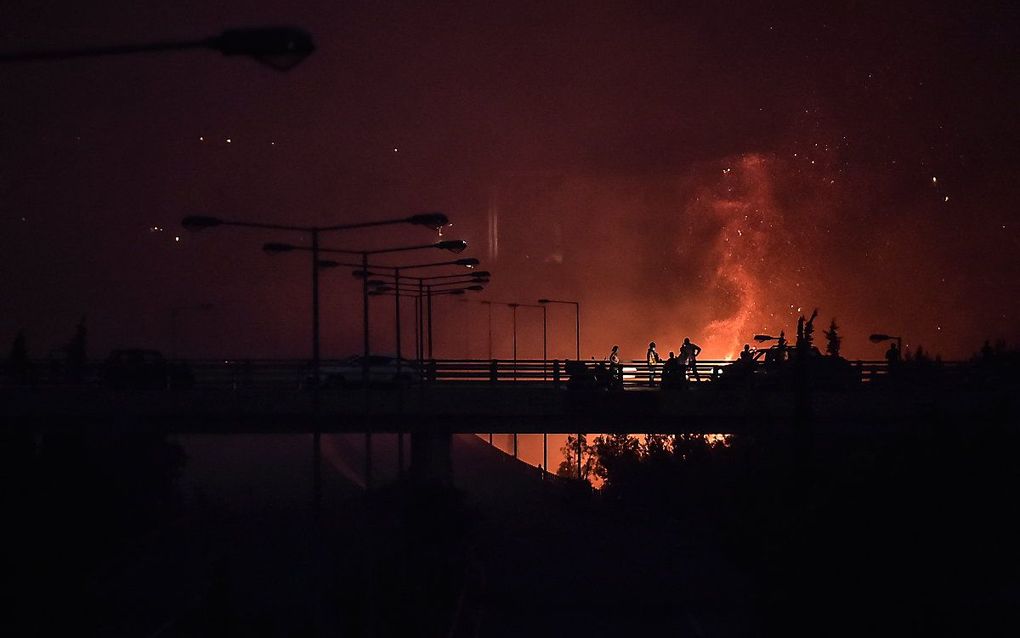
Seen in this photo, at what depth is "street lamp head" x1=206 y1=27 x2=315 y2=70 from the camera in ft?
29.8

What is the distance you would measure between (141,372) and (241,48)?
148ft

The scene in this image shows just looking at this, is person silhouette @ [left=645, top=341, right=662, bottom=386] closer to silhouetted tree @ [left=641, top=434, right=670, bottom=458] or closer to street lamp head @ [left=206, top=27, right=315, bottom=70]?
silhouetted tree @ [left=641, top=434, right=670, bottom=458]

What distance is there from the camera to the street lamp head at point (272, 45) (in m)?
9.07

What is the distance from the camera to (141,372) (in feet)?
172

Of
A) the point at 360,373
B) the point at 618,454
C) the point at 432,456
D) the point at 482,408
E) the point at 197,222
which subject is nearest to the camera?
the point at 197,222

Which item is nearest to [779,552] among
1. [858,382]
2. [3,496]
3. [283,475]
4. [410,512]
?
[3,496]

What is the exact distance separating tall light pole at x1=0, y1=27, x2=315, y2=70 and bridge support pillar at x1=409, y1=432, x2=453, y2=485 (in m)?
39.5

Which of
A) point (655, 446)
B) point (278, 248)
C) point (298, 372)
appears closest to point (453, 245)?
point (278, 248)

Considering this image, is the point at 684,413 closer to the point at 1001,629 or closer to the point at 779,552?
the point at 779,552

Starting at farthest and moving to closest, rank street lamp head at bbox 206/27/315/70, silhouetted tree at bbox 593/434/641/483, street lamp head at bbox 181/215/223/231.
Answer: silhouetted tree at bbox 593/434/641/483 → street lamp head at bbox 181/215/223/231 → street lamp head at bbox 206/27/315/70

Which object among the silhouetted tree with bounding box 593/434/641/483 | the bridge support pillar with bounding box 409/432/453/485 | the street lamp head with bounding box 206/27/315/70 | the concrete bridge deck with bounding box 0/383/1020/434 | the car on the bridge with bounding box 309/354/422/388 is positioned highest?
the street lamp head with bounding box 206/27/315/70

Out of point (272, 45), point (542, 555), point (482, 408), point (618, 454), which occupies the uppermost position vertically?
point (272, 45)

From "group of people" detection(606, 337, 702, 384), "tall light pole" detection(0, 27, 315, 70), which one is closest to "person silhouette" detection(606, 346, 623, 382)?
"group of people" detection(606, 337, 702, 384)

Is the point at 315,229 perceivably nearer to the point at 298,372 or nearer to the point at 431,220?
the point at 431,220
